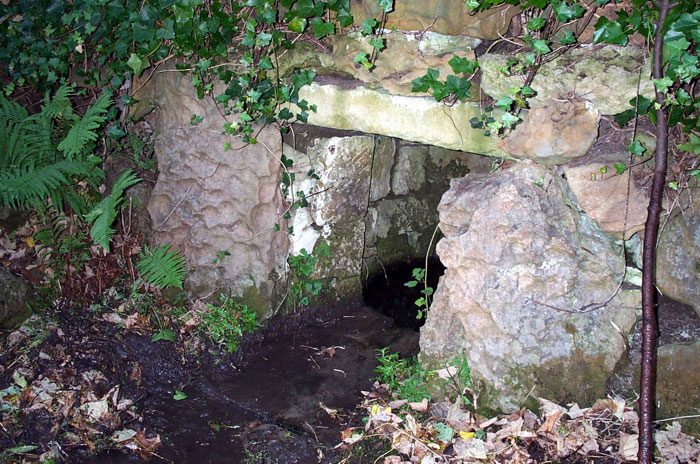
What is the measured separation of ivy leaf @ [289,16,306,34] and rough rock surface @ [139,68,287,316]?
66cm

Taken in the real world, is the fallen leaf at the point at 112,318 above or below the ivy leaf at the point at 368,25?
below

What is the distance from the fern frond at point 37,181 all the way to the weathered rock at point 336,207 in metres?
1.37

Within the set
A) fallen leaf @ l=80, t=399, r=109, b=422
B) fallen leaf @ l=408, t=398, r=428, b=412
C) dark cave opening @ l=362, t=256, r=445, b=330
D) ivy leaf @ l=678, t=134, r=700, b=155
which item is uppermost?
ivy leaf @ l=678, t=134, r=700, b=155

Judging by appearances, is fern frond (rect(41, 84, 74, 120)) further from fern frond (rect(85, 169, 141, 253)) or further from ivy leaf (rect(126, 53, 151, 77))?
fern frond (rect(85, 169, 141, 253))

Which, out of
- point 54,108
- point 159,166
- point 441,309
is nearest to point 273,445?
point 441,309

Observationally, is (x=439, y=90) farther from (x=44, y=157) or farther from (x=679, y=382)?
(x=44, y=157)

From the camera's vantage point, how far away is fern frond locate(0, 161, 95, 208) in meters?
2.86

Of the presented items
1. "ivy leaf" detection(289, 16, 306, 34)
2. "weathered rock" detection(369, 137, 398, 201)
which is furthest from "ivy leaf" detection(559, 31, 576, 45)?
"weathered rock" detection(369, 137, 398, 201)

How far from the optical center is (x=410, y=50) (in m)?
2.75

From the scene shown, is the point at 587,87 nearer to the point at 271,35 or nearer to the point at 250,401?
the point at 271,35

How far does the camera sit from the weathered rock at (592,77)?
7.55ft

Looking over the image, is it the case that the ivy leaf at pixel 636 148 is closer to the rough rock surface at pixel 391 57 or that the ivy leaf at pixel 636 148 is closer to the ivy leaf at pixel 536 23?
the ivy leaf at pixel 536 23

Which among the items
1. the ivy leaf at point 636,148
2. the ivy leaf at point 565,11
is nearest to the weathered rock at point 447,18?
the ivy leaf at point 565,11

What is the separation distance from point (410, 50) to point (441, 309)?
4.62 ft
